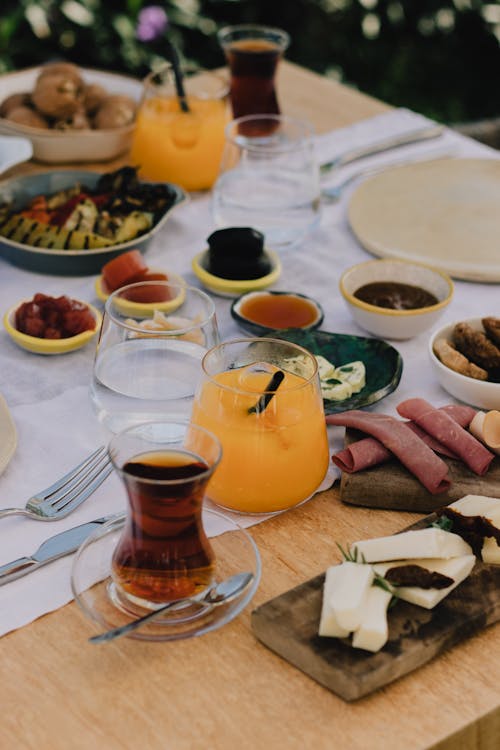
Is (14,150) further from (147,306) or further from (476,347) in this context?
(476,347)

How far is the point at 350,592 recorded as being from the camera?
37.5 inches

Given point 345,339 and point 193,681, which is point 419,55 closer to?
point 345,339

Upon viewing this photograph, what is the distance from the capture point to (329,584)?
3.24 feet

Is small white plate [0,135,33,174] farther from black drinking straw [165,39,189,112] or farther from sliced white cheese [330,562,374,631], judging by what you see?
sliced white cheese [330,562,374,631]

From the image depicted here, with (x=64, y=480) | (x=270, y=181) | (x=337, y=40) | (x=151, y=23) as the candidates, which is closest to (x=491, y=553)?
(x=64, y=480)

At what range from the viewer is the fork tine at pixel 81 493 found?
45.8 inches

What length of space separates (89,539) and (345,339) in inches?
20.9

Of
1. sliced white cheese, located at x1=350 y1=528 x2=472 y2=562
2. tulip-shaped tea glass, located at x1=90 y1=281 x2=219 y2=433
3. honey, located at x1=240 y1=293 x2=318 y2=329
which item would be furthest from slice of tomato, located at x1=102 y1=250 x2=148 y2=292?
sliced white cheese, located at x1=350 y1=528 x2=472 y2=562

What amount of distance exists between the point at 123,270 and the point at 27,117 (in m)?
0.61

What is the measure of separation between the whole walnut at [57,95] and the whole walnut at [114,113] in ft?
0.17

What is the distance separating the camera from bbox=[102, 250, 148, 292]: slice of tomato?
1567mm

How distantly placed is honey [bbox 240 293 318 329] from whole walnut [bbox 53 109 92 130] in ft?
2.24

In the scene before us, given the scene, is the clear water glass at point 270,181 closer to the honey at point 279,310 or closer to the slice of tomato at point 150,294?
the honey at point 279,310

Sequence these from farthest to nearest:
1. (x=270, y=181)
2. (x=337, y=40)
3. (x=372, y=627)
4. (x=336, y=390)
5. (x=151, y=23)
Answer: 1. (x=337, y=40)
2. (x=151, y=23)
3. (x=270, y=181)
4. (x=336, y=390)
5. (x=372, y=627)
